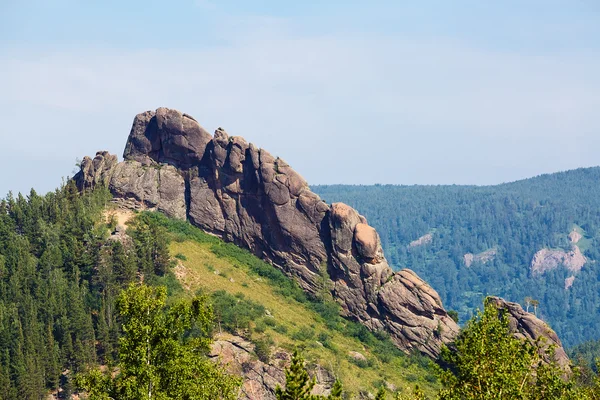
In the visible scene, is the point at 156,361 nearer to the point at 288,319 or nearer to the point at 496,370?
the point at 496,370

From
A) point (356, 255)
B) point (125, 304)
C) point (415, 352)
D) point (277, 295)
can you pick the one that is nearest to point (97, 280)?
point (277, 295)

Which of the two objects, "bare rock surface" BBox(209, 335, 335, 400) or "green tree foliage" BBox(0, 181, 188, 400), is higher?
"green tree foliage" BBox(0, 181, 188, 400)

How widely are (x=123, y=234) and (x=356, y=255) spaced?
3813 cm

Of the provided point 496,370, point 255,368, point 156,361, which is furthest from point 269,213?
point 496,370

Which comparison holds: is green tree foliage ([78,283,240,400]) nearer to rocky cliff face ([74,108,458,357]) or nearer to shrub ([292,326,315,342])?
shrub ([292,326,315,342])

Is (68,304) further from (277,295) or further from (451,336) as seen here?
(451,336)

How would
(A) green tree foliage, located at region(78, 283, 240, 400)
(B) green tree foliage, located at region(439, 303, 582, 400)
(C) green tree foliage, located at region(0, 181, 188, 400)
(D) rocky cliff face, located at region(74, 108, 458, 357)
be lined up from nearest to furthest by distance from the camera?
(B) green tree foliage, located at region(439, 303, 582, 400), (A) green tree foliage, located at region(78, 283, 240, 400), (C) green tree foliage, located at region(0, 181, 188, 400), (D) rocky cliff face, located at region(74, 108, 458, 357)

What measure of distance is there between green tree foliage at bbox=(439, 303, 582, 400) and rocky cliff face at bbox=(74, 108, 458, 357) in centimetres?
8365

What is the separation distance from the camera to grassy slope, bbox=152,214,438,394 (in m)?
113

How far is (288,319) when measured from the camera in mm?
121812

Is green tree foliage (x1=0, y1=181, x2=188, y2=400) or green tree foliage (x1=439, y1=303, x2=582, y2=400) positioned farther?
green tree foliage (x1=0, y1=181, x2=188, y2=400)

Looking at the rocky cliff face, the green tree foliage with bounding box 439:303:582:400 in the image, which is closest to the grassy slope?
the rocky cliff face

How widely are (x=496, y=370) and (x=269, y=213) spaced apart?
313ft

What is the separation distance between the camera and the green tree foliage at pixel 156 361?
4619 centimetres
